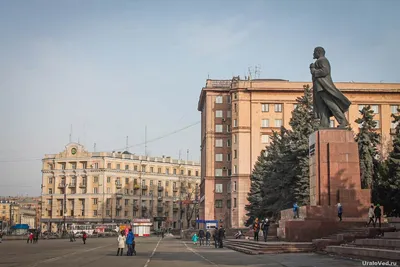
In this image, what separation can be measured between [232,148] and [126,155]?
157ft

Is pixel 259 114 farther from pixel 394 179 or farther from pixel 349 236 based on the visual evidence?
pixel 349 236

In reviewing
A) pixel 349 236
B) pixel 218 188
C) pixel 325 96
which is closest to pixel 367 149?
pixel 325 96

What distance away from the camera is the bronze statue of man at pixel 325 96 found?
100ft

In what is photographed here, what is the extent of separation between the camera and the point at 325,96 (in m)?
31.0

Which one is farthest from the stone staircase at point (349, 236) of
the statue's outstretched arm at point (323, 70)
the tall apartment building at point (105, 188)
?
the tall apartment building at point (105, 188)

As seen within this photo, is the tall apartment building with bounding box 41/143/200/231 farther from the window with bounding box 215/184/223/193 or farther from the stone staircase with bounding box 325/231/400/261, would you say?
the stone staircase with bounding box 325/231/400/261

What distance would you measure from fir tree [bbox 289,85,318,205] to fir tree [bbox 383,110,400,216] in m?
6.35

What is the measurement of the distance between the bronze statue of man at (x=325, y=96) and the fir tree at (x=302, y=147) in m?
14.0

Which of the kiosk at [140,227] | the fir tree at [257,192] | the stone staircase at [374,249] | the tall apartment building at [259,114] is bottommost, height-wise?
the kiosk at [140,227]

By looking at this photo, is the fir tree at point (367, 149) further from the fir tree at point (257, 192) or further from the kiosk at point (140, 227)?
the kiosk at point (140, 227)

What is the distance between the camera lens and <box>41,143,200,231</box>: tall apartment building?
124 meters

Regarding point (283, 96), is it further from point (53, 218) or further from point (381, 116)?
point (53, 218)

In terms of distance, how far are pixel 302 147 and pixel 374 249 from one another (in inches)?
1075

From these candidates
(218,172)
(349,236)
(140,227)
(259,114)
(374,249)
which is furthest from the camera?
(140,227)
